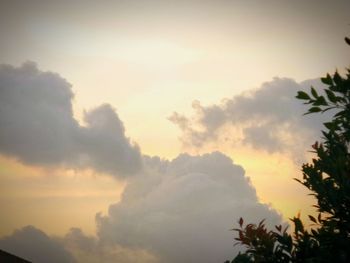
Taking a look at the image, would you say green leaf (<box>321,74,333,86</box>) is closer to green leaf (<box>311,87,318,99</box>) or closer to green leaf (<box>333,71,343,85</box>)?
green leaf (<box>333,71,343,85</box>)

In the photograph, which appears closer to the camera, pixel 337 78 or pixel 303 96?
pixel 337 78

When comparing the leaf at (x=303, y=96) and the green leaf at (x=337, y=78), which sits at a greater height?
the green leaf at (x=337, y=78)

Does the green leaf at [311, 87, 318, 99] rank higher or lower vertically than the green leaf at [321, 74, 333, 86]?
lower

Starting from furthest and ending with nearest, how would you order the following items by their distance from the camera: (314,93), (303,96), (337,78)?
(303,96), (314,93), (337,78)

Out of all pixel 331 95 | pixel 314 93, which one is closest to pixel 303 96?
pixel 314 93

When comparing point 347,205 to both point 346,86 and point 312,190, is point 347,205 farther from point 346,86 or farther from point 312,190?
point 346,86

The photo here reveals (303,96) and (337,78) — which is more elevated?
(337,78)

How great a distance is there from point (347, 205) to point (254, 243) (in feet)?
6.50

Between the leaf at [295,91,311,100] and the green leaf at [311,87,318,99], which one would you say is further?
the leaf at [295,91,311,100]

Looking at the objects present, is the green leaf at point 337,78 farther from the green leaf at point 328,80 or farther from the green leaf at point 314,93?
the green leaf at point 314,93

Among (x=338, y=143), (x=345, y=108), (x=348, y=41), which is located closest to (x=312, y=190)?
(x=338, y=143)

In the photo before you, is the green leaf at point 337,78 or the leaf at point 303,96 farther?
the leaf at point 303,96

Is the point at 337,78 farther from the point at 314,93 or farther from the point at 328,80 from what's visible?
the point at 314,93

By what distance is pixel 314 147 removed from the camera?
28.7 ft
